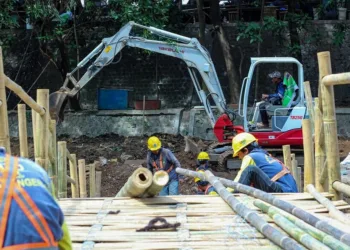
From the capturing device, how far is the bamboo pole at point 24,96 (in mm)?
4711

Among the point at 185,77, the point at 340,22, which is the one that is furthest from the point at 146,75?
the point at 340,22

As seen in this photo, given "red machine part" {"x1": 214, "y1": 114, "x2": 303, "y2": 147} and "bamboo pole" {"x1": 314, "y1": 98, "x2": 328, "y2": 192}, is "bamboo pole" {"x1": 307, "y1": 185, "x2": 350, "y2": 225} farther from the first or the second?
"red machine part" {"x1": 214, "y1": 114, "x2": 303, "y2": 147}

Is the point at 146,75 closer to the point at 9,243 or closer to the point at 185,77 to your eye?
the point at 185,77

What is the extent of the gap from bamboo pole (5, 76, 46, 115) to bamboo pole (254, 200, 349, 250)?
1.92 metres

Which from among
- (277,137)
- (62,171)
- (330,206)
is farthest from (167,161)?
(330,206)

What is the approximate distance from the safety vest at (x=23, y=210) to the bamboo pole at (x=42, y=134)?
10.8 feet

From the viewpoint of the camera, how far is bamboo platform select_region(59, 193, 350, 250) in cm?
382

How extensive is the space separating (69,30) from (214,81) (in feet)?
16.3

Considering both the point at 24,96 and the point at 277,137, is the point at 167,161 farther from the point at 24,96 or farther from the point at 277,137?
the point at 24,96

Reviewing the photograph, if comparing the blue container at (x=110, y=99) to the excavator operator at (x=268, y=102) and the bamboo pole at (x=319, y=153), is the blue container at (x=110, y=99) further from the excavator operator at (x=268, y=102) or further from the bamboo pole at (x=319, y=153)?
the bamboo pole at (x=319, y=153)

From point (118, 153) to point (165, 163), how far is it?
5623 millimetres

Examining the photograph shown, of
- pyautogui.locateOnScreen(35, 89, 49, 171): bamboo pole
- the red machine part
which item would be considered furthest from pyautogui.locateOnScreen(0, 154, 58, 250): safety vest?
the red machine part

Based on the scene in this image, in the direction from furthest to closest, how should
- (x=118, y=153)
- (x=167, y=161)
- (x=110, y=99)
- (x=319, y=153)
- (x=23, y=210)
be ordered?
(x=110, y=99)
(x=118, y=153)
(x=167, y=161)
(x=319, y=153)
(x=23, y=210)

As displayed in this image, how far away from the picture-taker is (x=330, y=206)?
4480mm
